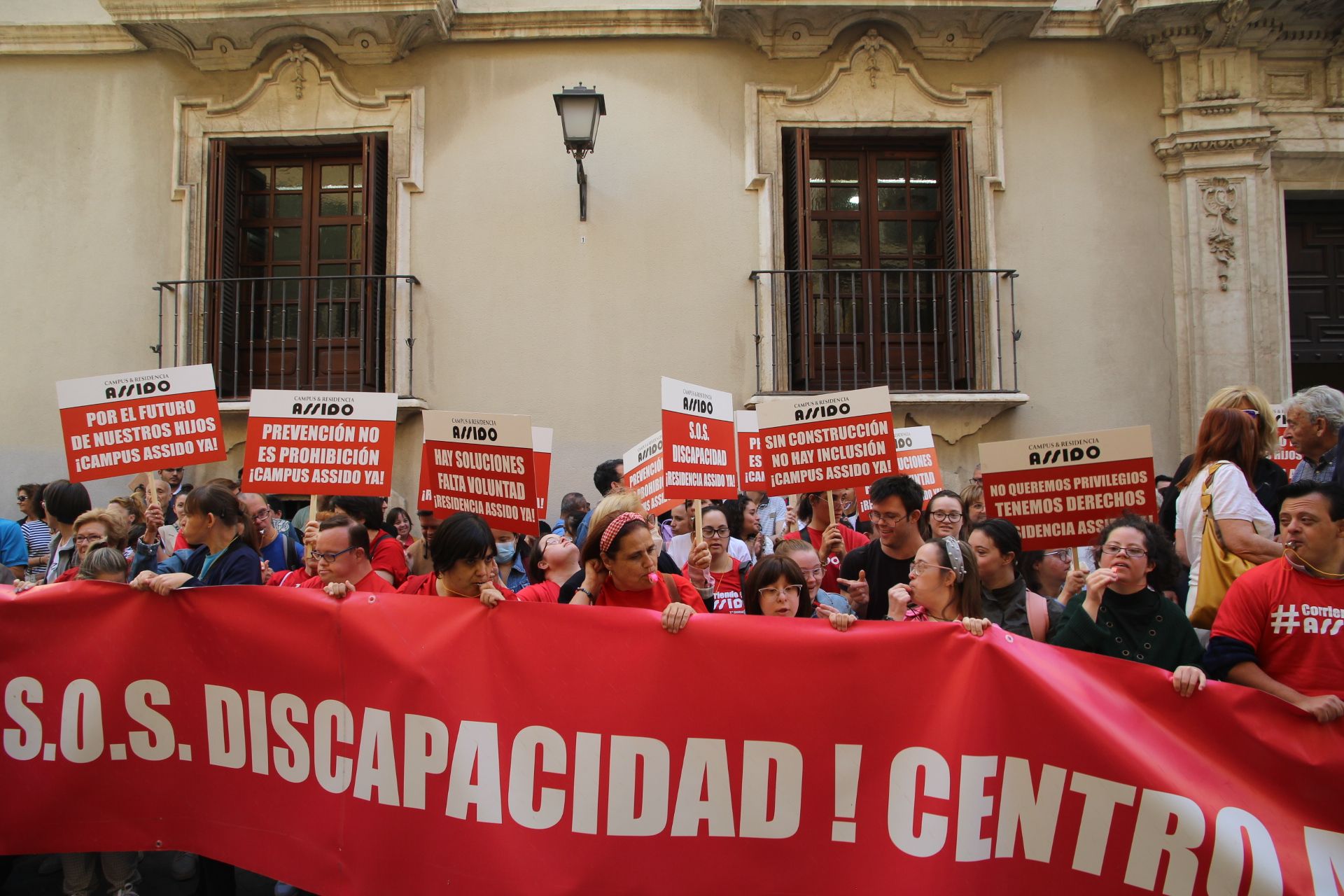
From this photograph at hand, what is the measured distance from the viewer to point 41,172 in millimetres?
9906

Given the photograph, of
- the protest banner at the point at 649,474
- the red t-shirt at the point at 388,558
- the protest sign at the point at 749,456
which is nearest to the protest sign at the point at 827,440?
the protest banner at the point at 649,474

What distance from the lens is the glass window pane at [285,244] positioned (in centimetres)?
1027

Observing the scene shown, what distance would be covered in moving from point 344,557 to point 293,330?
21.0 feet

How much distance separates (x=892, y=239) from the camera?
10242 millimetres

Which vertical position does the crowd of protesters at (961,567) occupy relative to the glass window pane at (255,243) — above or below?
below

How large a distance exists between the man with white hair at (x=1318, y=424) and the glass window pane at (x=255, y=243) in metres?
8.68

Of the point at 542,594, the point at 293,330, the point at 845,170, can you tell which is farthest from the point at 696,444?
the point at 293,330

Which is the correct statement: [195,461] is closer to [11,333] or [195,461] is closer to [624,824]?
[624,824]

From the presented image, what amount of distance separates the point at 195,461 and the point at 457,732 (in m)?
3.10

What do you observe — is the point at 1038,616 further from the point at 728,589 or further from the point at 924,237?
the point at 924,237

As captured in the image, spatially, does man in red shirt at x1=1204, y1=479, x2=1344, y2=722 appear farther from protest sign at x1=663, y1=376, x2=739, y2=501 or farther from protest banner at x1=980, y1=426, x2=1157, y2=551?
protest sign at x1=663, y1=376, x2=739, y2=501

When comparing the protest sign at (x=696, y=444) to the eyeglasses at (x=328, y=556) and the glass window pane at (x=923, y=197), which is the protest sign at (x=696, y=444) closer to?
the eyeglasses at (x=328, y=556)

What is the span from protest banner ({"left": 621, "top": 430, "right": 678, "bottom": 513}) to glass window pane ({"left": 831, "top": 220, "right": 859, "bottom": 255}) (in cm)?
437

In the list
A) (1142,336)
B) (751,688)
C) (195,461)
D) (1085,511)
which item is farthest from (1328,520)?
(1142,336)
